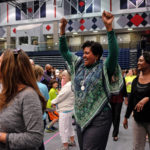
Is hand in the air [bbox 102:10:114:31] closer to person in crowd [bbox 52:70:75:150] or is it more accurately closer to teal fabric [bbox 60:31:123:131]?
teal fabric [bbox 60:31:123:131]

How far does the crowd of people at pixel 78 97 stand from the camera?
1.40 meters

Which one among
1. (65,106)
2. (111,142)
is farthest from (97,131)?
(111,142)

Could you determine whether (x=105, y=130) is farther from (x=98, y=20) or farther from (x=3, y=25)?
(x=3, y=25)

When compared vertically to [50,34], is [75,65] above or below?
below

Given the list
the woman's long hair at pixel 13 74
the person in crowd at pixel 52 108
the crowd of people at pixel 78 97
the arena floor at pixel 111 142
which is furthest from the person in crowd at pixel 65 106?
the woman's long hair at pixel 13 74

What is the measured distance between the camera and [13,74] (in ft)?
4.79

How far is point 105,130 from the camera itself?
2.24m

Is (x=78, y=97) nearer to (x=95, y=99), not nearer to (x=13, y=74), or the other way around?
(x=95, y=99)

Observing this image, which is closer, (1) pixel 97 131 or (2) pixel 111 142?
(1) pixel 97 131

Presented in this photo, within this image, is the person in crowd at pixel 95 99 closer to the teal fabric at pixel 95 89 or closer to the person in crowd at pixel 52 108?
the teal fabric at pixel 95 89

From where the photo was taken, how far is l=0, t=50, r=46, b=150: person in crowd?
54.4 inches

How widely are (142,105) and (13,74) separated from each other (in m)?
1.84

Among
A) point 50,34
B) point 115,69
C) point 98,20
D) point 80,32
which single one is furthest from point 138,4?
point 115,69

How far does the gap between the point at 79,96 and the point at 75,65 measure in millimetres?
371
